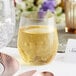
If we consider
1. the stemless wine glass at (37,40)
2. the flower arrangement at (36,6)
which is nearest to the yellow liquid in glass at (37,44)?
the stemless wine glass at (37,40)

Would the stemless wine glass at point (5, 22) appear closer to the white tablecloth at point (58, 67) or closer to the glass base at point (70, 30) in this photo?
the white tablecloth at point (58, 67)

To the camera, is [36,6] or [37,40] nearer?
[37,40]

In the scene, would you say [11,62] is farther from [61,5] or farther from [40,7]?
[61,5]

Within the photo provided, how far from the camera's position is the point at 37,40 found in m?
0.67

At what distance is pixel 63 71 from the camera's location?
653 mm

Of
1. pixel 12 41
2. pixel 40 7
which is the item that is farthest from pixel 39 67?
pixel 40 7

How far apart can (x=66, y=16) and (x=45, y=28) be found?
286 millimetres

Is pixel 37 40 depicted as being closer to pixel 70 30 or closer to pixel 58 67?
pixel 58 67

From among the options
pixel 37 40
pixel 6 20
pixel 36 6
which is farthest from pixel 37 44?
pixel 36 6

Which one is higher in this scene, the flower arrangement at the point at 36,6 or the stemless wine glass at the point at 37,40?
the flower arrangement at the point at 36,6

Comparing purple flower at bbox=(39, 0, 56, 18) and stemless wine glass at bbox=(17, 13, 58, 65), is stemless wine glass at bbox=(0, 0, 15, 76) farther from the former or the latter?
purple flower at bbox=(39, 0, 56, 18)

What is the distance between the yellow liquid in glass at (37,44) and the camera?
26.2 inches

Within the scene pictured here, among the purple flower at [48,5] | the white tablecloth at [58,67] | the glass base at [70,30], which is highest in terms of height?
the purple flower at [48,5]

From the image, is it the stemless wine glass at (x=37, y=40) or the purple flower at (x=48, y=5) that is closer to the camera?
the stemless wine glass at (x=37, y=40)
